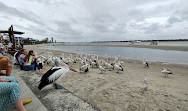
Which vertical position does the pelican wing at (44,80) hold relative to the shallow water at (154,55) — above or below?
above

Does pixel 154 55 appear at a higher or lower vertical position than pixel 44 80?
lower

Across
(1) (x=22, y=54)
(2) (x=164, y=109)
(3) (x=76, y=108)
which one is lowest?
(2) (x=164, y=109)

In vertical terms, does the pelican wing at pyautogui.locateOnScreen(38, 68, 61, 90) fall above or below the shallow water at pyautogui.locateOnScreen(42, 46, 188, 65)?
above

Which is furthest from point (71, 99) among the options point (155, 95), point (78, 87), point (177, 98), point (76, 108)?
point (177, 98)

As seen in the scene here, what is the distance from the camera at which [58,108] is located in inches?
75.4

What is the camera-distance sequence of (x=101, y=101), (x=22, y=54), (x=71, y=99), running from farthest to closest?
(x=22, y=54) < (x=101, y=101) < (x=71, y=99)

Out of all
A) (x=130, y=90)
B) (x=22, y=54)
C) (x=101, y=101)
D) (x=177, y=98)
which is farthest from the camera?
(x=22, y=54)

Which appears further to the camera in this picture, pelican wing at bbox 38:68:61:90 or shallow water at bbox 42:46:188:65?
shallow water at bbox 42:46:188:65

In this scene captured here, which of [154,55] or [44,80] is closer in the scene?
[44,80]

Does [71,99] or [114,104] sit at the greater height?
[71,99]

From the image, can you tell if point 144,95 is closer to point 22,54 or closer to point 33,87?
point 33,87

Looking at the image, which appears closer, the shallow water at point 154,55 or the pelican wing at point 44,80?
the pelican wing at point 44,80

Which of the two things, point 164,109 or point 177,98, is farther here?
point 177,98

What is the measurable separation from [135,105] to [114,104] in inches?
29.0
